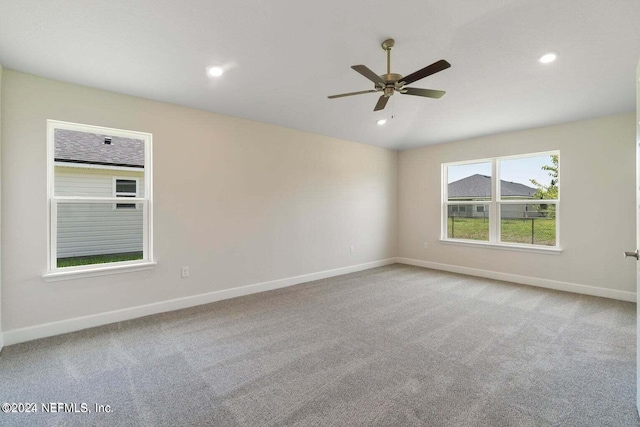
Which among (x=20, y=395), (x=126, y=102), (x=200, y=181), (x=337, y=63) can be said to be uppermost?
(x=337, y=63)

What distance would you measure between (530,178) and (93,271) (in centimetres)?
619

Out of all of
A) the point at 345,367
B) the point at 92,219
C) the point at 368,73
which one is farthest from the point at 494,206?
the point at 92,219

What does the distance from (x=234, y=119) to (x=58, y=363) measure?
126 inches

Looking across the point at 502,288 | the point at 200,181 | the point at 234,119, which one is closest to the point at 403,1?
the point at 234,119

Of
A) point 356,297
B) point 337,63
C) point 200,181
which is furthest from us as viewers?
point 356,297

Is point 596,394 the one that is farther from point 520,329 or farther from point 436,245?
point 436,245

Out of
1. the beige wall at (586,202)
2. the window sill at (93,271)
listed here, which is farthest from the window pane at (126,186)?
the beige wall at (586,202)

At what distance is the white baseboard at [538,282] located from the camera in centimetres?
392

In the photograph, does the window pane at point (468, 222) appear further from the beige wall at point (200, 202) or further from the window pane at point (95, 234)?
the window pane at point (95, 234)

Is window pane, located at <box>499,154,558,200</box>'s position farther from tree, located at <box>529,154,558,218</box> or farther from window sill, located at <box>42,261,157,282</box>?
window sill, located at <box>42,261,157,282</box>

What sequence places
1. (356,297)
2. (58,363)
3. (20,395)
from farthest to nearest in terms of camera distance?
1. (356,297)
2. (58,363)
3. (20,395)

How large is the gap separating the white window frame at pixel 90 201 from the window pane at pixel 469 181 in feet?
16.9

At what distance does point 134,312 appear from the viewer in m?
3.31

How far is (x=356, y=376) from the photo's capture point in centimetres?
217
